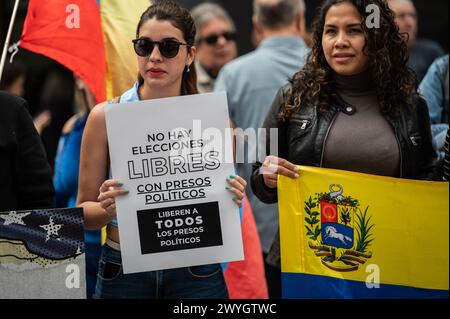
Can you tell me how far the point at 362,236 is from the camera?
3807 mm

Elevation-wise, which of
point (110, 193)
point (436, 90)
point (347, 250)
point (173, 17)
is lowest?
point (347, 250)

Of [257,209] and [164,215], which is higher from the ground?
[164,215]

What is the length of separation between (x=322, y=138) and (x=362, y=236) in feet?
1.62

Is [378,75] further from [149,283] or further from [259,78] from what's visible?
[259,78]

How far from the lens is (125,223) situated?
12.3 ft

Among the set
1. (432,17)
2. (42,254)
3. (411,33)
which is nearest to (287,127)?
(42,254)

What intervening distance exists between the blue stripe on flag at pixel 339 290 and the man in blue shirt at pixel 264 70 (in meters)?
1.72

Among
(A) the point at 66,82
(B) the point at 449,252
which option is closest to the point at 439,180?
(B) the point at 449,252

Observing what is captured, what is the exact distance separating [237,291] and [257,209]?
752mm

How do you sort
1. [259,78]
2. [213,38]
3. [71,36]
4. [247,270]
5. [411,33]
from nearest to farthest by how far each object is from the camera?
Answer: [71,36]
[247,270]
[259,78]
[411,33]
[213,38]

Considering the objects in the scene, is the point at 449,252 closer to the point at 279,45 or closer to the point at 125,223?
the point at 125,223

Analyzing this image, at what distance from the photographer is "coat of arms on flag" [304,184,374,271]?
12.5 ft

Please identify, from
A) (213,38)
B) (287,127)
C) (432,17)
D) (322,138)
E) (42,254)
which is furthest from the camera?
(432,17)

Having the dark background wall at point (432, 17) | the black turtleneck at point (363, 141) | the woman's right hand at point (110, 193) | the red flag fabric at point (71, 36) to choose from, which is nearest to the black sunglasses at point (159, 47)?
the woman's right hand at point (110, 193)
